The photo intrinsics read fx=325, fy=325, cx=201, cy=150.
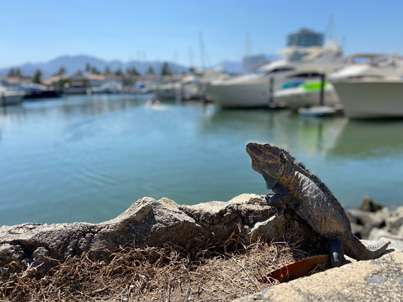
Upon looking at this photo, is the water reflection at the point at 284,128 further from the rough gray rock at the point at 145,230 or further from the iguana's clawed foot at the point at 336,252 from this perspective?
the rough gray rock at the point at 145,230

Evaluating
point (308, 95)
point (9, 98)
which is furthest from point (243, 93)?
point (9, 98)

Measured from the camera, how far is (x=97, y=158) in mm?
12922

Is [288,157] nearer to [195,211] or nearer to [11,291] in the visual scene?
[195,211]

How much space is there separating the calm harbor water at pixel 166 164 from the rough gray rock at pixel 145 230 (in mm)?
2985

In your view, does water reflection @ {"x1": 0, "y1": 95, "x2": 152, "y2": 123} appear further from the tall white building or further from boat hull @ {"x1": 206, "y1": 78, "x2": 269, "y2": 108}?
the tall white building

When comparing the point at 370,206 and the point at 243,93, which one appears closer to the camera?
the point at 370,206

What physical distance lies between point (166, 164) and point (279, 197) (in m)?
8.78

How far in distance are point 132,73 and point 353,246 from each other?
352 ft

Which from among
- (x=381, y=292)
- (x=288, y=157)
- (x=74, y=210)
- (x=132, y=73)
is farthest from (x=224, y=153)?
(x=132, y=73)

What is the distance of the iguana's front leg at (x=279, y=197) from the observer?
3.08 meters

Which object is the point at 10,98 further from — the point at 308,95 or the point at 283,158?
the point at 283,158

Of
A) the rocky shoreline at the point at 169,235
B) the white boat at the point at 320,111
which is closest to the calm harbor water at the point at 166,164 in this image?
the white boat at the point at 320,111

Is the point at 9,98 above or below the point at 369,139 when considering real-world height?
above

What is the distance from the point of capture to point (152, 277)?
2.62 meters
